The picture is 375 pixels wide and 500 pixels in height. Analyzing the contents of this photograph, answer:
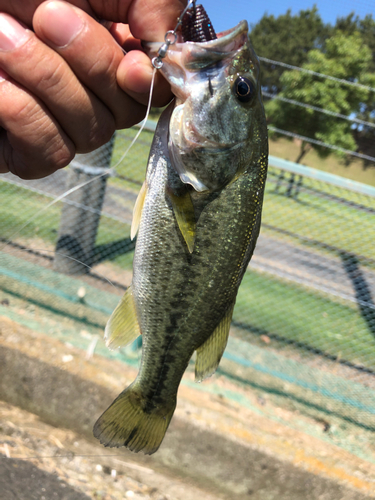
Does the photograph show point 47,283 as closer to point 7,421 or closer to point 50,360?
point 50,360

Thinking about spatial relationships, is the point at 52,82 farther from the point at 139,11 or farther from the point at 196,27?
the point at 196,27

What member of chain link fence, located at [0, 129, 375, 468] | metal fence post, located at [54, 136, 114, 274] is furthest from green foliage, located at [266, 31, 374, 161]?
metal fence post, located at [54, 136, 114, 274]

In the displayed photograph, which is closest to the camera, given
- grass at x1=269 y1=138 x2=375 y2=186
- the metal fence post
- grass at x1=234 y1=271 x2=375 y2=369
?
the metal fence post

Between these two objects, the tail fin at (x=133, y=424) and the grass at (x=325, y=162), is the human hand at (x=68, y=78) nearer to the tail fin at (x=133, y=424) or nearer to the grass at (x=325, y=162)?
the tail fin at (x=133, y=424)

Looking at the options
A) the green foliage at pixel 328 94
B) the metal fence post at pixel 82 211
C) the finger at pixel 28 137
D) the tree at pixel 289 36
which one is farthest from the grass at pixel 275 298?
the tree at pixel 289 36

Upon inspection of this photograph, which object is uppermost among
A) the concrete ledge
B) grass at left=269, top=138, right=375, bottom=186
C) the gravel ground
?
the concrete ledge

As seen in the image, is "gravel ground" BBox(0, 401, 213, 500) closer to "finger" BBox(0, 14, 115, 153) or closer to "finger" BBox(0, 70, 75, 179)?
"finger" BBox(0, 70, 75, 179)

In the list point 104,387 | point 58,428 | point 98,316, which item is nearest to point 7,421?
point 58,428
